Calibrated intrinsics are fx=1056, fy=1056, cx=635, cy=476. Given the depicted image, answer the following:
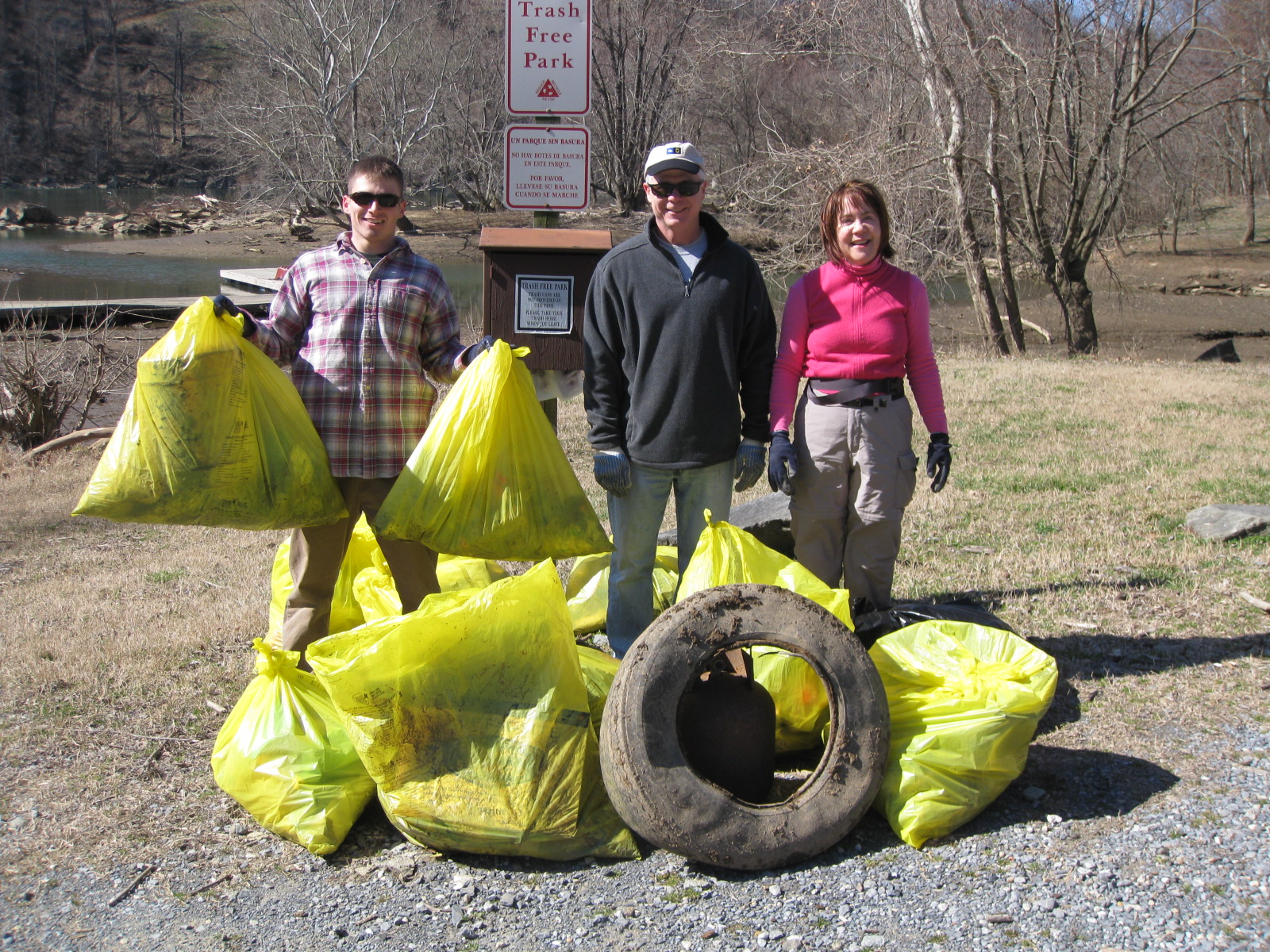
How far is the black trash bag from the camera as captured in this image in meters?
3.29

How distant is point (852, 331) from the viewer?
10.4 feet

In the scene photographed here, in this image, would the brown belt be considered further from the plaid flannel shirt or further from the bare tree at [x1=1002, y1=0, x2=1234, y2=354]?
the bare tree at [x1=1002, y1=0, x2=1234, y2=354]

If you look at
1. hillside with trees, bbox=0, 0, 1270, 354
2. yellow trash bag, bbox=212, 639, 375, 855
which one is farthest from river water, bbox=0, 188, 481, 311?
yellow trash bag, bbox=212, 639, 375, 855

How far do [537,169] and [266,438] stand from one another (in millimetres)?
1476

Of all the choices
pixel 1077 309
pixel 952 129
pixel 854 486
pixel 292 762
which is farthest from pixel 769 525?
pixel 1077 309

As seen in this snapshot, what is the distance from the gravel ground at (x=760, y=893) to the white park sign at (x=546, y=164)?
225 centimetres

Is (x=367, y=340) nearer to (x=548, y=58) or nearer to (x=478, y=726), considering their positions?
(x=478, y=726)

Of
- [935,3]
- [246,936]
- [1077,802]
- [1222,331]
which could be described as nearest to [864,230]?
[1077,802]

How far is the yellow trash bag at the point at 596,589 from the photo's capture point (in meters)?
3.97

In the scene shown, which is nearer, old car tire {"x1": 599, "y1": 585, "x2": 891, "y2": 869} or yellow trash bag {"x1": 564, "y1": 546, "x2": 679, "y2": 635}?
old car tire {"x1": 599, "y1": 585, "x2": 891, "y2": 869}

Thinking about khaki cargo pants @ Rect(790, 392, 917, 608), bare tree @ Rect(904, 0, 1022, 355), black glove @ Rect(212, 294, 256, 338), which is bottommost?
khaki cargo pants @ Rect(790, 392, 917, 608)

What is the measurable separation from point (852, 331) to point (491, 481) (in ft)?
3.83

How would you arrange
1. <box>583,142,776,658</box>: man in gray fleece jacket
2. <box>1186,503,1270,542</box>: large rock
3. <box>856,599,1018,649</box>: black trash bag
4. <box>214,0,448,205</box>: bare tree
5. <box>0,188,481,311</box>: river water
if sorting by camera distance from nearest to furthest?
<box>583,142,776,658</box>: man in gray fleece jacket → <box>856,599,1018,649</box>: black trash bag → <box>1186,503,1270,542</box>: large rock → <box>0,188,481,311</box>: river water → <box>214,0,448,205</box>: bare tree

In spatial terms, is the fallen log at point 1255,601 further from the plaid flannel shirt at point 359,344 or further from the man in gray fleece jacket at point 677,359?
the plaid flannel shirt at point 359,344
